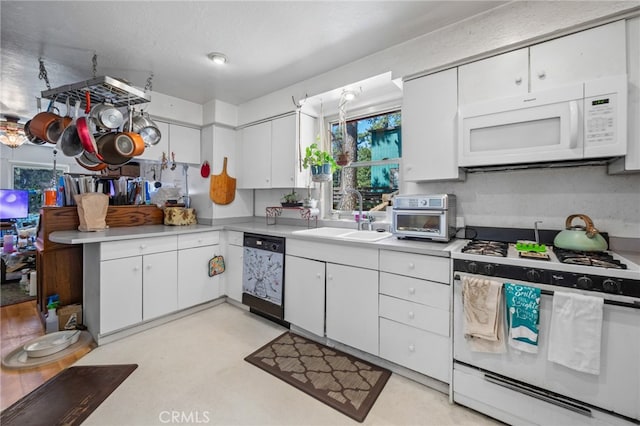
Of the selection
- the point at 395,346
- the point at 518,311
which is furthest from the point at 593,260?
the point at 395,346

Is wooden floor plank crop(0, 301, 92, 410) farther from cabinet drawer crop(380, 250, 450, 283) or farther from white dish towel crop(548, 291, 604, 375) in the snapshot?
white dish towel crop(548, 291, 604, 375)

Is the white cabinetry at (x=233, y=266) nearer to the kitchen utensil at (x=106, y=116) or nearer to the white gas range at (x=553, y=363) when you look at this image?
the kitchen utensil at (x=106, y=116)

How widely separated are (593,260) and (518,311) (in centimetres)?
44

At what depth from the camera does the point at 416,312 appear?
5.83 ft

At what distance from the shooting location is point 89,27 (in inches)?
75.4

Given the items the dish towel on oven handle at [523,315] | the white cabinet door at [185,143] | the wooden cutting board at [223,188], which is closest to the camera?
the dish towel on oven handle at [523,315]

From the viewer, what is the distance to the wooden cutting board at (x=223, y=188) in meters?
3.40

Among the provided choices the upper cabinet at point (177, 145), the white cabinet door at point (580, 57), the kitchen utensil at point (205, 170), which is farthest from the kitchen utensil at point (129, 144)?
the white cabinet door at point (580, 57)

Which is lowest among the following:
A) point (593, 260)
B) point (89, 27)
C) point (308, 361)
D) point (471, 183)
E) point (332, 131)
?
point (308, 361)

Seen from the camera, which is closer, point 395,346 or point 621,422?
point 621,422

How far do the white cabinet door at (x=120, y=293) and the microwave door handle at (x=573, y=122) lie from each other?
334cm

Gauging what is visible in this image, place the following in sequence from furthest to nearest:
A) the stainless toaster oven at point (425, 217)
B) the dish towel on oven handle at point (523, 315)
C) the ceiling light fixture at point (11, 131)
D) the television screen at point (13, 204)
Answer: the television screen at point (13, 204)
the ceiling light fixture at point (11, 131)
the stainless toaster oven at point (425, 217)
the dish towel on oven handle at point (523, 315)

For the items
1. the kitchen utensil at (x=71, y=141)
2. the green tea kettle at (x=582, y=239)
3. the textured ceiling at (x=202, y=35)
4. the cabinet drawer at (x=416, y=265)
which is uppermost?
the textured ceiling at (x=202, y=35)

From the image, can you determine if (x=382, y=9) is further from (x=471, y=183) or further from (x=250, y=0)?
(x=471, y=183)
